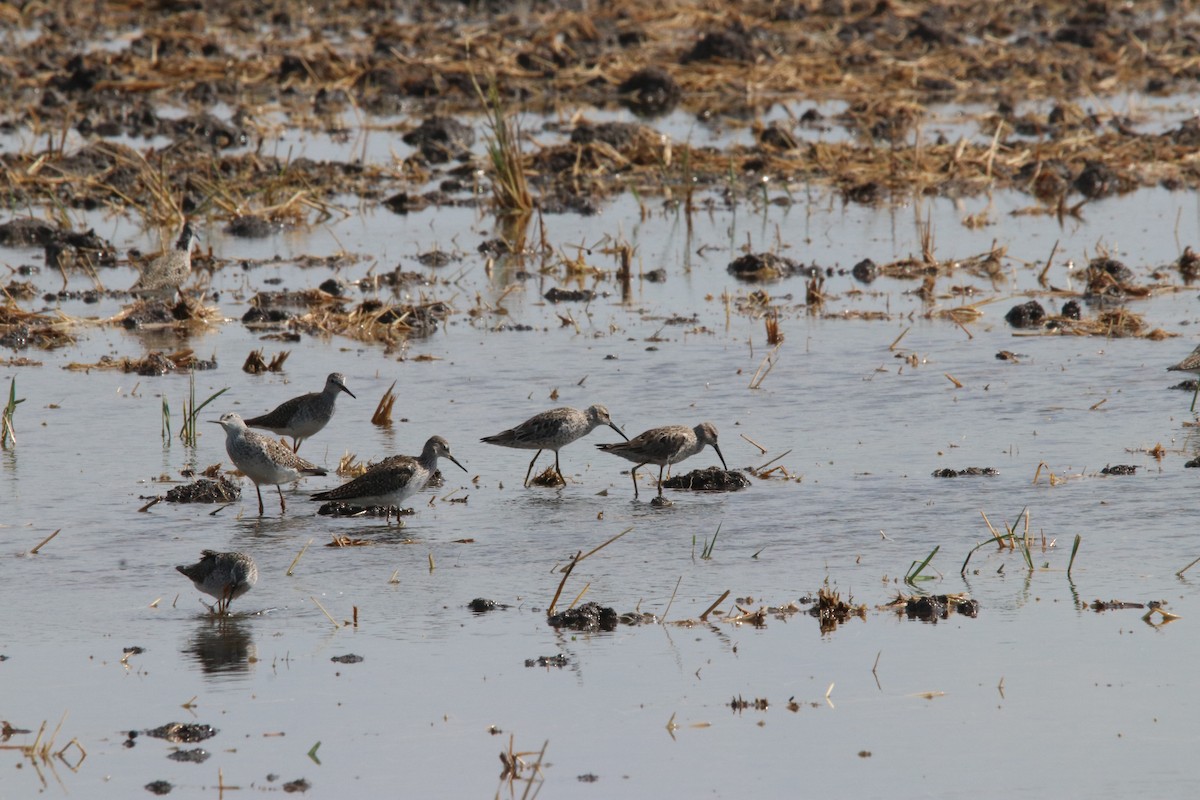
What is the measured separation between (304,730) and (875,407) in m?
6.30

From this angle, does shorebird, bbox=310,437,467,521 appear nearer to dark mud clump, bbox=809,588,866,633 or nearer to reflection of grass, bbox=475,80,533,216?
dark mud clump, bbox=809,588,866,633

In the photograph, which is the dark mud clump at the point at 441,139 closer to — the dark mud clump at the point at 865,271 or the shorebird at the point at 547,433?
the dark mud clump at the point at 865,271

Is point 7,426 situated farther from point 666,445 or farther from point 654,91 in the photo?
point 654,91

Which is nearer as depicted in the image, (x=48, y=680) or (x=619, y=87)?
(x=48, y=680)

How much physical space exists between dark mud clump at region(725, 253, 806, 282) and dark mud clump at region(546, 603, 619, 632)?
8752mm

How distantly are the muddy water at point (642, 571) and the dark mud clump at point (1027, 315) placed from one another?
30 centimetres

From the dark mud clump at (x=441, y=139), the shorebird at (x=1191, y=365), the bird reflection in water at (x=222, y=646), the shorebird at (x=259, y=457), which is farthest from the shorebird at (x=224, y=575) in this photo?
the dark mud clump at (x=441, y=139)

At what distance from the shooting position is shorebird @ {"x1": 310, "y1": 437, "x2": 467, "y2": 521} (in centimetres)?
975

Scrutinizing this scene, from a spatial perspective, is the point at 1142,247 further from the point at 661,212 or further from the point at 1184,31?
the point at 1184,31

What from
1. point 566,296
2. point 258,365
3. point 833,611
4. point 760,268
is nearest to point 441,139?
point 760,268

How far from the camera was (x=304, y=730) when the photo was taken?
685 cm

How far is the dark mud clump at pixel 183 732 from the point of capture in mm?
6746

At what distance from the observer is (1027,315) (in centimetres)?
1447

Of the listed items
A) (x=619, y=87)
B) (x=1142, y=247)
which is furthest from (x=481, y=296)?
(x=619, y=87)
